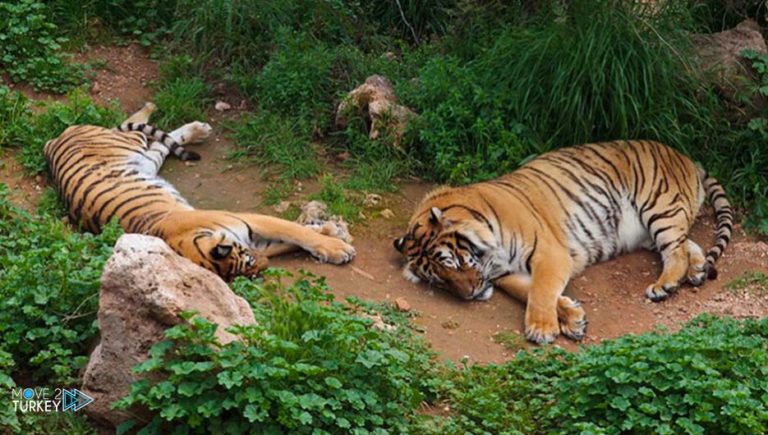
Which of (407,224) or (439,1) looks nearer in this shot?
(407,224)

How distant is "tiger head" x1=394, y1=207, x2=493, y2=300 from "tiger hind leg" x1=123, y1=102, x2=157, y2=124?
2332mm

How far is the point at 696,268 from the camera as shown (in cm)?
681

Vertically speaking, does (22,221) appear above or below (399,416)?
below

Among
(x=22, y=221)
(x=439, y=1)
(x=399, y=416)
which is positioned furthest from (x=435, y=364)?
(x=439, y=1)

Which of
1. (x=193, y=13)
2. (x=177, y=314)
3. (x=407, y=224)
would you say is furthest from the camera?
(x=193, y=13)

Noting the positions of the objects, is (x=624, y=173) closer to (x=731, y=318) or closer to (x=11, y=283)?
(x=731, y=318)

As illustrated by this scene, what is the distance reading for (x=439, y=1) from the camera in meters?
8.90

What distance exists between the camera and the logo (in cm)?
479

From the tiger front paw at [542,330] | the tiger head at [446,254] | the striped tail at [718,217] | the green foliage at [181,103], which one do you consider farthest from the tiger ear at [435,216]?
the green foliage at [181,103]

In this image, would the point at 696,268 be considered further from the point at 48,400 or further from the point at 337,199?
the point at 48,400

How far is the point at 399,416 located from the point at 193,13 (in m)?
4.88

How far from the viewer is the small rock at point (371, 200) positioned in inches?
292

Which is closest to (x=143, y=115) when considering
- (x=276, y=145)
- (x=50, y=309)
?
(x=276, y=145)

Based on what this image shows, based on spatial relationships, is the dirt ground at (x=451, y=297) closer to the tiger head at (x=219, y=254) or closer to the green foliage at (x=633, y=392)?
the tiger head at (x=219, y=254)
